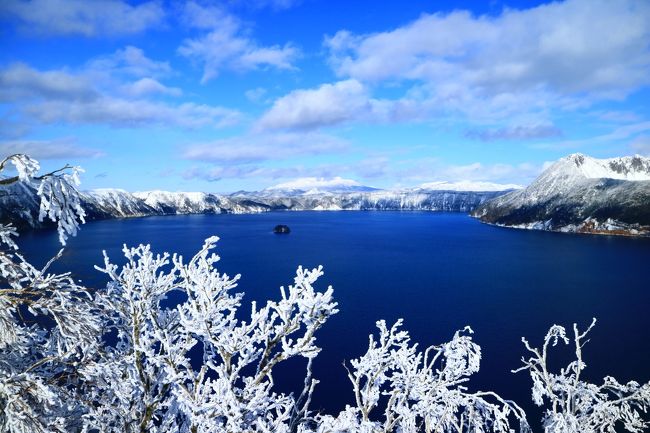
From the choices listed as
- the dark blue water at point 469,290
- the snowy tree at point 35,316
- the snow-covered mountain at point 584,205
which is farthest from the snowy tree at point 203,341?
the snow-covered mountain at point 584,205

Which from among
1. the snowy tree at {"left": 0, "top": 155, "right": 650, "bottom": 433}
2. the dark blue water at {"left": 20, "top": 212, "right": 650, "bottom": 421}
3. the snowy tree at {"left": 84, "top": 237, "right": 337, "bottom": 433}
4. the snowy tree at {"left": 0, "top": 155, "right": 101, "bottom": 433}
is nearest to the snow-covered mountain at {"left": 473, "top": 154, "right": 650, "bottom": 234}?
the dark blue water at {"left": 20, "top": 212, "right": 650, "bottom": 421}

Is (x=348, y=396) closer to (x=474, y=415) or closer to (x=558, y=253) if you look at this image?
(x=474, y=415)

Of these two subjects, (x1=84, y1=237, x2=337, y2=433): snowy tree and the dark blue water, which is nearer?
(x1=84, y1=237, x2=337, y2=433): snowy tree

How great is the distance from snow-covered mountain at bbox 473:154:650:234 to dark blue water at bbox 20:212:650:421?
23.0 metres

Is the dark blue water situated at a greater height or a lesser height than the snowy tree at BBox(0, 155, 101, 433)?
lesser

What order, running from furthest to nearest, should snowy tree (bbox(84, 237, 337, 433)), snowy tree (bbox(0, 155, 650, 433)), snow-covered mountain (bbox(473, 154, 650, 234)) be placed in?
snow-covered mountain (bbox(473, 154, 650, 234)), snowy tree (bbox(84, 237, 337, 433)), snowy tree (bbox(0, 155, 650, 433))

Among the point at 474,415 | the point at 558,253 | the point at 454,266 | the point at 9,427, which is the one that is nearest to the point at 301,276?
the point at 9,427

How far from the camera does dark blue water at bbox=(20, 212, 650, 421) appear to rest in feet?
118

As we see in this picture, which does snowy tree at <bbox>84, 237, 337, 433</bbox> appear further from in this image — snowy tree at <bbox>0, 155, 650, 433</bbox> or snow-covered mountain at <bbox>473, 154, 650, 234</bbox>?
snow-covered mountain at <bbox>473, 154, 650, 234</bbox>

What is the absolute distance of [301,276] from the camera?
7598mm

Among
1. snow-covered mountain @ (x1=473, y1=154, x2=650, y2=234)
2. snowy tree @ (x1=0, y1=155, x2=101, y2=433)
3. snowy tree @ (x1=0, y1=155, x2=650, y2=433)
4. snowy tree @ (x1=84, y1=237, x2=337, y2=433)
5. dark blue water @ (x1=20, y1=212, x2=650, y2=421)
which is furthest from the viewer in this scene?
snow-covered mountain @ (x1=473, y1=154, x2=650, y2=234)

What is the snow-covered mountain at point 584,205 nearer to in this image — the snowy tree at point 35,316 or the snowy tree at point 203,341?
the snowy tree at point 203,341

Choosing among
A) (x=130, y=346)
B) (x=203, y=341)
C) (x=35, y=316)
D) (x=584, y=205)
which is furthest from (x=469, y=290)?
(x=584, y=205)

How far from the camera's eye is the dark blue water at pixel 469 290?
36000mm
